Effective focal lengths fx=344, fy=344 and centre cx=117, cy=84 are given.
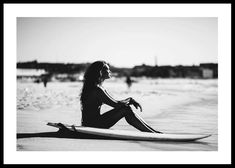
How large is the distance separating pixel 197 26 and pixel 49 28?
259 cm

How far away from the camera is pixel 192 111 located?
23.6 feet

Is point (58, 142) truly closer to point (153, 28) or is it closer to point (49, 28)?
point (49, 28)

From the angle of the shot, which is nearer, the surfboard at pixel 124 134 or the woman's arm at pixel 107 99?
the woman's arm at pixel 107 99

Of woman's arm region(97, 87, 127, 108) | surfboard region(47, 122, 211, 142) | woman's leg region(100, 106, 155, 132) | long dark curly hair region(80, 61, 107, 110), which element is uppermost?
long dark curly hair region(80, 61, 107, 110)

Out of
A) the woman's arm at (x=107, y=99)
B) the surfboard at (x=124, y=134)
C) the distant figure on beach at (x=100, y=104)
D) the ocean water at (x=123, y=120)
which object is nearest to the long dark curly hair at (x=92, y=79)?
the distant figure on beach at (x=100, y=104)

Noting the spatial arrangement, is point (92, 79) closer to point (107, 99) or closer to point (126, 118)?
point (107, 99)

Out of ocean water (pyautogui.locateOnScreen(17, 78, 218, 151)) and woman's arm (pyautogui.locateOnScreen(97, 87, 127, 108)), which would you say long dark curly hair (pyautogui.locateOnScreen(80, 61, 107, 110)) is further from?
ocean water (pyautogui.locateOnScreen(17, 78, 218, 151))

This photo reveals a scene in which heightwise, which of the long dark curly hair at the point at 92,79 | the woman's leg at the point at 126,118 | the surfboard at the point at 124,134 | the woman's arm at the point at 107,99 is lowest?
the surfboard at the point at 124,134

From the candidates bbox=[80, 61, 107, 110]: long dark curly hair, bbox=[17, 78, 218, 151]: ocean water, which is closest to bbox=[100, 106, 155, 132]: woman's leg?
bbox=[17, 78, 218, 151]: ocean water

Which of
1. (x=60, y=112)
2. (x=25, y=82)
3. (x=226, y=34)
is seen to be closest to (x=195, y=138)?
(x=226, y=34)

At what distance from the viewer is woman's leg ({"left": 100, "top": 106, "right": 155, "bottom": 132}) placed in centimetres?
426

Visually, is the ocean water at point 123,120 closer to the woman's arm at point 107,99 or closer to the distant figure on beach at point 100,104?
the distant figure on beach at point 100,104

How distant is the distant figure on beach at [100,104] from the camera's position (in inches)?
167

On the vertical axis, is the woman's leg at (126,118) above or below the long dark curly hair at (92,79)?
below
